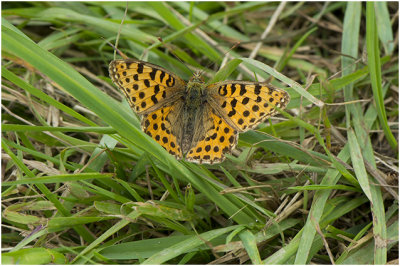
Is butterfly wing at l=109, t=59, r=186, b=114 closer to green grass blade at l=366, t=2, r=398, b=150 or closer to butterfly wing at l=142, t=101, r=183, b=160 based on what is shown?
butterfly wing at l=142, t=101, r=183, b=160

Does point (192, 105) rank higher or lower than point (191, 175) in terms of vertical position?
higher

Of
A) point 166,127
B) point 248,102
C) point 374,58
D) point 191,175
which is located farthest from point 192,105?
point 374,58

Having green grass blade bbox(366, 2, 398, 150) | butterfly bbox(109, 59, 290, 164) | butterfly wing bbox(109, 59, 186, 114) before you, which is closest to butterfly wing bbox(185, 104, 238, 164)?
butterfly bbox(109, 59, 290, 164)

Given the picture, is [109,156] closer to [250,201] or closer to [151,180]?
[151,180]

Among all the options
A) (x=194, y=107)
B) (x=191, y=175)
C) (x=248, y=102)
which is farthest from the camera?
(x=194, y=107)

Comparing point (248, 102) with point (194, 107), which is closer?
point (248, 102)

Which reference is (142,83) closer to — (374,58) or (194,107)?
(194,107)

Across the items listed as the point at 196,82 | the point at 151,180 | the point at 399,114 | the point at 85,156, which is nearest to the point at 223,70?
the point at 196,82
